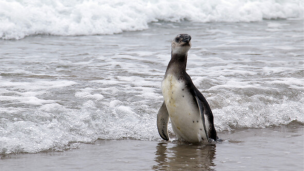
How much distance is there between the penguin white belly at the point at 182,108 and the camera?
409cm

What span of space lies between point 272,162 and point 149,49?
6511mm

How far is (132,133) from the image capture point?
4.34 m

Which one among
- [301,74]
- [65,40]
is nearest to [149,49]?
[65,40]

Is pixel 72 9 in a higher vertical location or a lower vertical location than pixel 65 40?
higher

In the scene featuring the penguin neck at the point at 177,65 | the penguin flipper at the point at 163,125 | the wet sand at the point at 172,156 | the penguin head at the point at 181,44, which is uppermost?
the penguin head at the point at 181,44

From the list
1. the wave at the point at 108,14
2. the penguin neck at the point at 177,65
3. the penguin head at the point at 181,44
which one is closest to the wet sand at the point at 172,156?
the penguin neck at the point at 177,65

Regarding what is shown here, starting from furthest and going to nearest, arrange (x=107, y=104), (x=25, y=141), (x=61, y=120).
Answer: (x=107, y=104)
(x=61, y=120)
(x=25, y=141)

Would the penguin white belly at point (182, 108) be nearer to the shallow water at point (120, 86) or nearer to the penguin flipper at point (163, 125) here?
the penguin flipper at point (163, 125)

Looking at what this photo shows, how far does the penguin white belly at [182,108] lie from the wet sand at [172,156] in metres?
0.15

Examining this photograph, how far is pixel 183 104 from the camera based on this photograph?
4094 mm

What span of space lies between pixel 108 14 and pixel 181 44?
32.8 ft

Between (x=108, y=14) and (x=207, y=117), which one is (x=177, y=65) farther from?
(x=108, y=14)

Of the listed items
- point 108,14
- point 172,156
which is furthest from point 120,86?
point 108,14

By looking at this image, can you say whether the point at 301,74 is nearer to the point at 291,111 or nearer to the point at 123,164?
the point at 291,111
